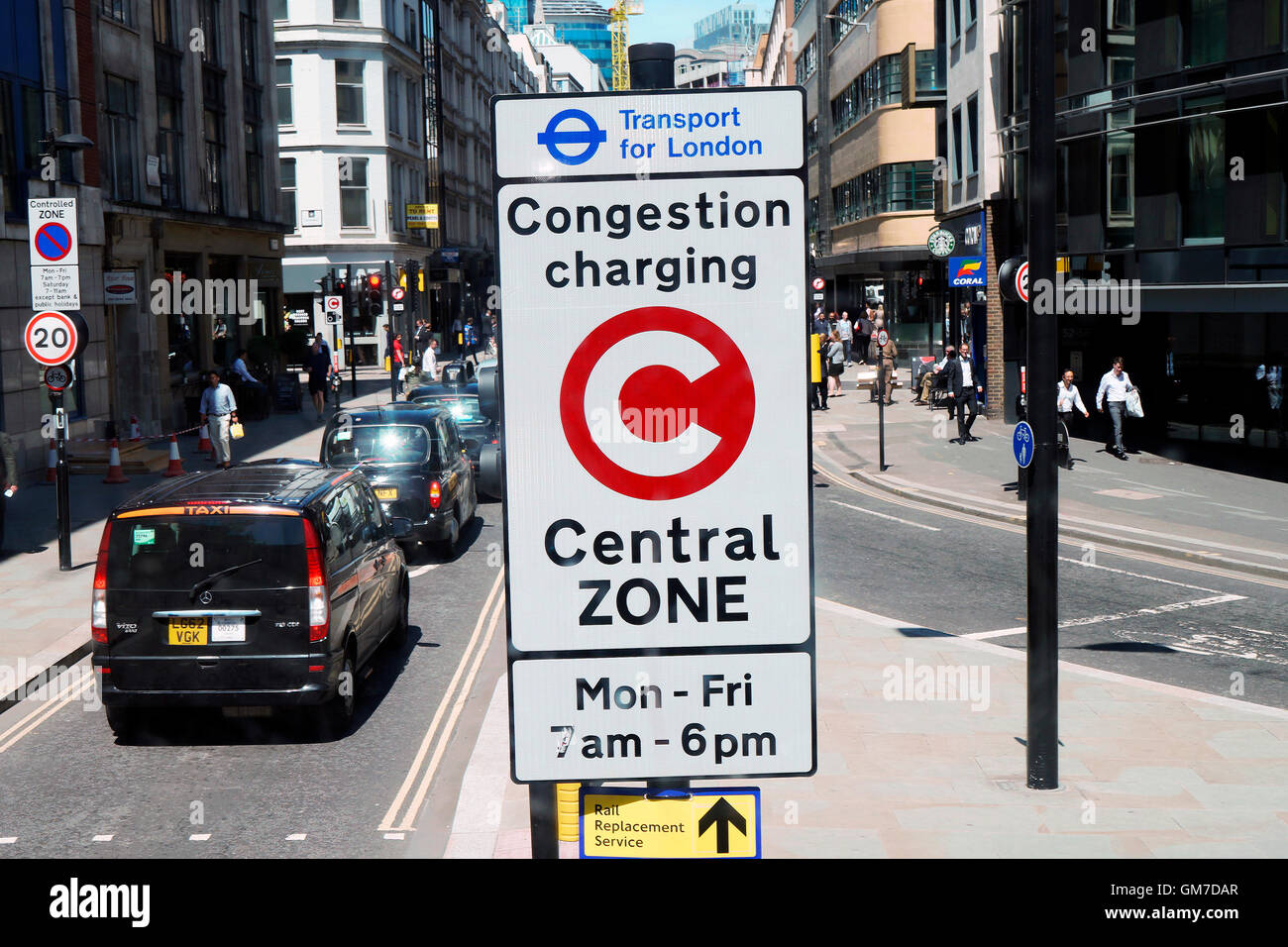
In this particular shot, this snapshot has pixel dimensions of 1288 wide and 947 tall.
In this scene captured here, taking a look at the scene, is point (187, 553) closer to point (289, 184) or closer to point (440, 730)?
point (440, 730)

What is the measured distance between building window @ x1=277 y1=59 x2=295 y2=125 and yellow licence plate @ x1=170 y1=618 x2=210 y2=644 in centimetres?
4990

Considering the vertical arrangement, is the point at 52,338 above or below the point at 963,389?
above

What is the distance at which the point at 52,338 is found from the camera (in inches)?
664

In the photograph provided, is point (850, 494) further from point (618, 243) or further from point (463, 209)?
point (463, 209)

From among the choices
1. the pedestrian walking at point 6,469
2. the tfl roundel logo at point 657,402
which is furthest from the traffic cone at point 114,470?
the tfl roundel logo at point 657,402

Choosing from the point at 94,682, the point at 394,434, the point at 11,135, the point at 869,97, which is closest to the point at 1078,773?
the point at 94,682

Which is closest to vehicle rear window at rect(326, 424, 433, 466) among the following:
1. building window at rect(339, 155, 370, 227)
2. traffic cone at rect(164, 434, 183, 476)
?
traffic cone at rect(164, 434, 183, 476)

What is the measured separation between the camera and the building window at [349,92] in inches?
2233

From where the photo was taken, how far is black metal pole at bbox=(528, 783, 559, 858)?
10.0 ft

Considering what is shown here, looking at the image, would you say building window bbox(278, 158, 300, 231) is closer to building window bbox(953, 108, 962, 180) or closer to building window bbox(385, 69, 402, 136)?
building window bbox(385, 69, 402, 136)

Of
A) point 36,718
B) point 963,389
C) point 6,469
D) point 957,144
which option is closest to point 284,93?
point 957,144

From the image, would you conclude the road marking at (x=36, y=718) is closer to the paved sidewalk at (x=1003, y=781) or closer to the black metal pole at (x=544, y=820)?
the paved sidewalk at (x=1003, y=781)

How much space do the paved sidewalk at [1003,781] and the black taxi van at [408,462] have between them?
5.98 meters

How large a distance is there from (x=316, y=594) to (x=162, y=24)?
2905 centimetres
